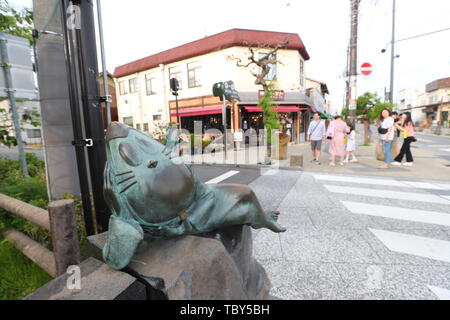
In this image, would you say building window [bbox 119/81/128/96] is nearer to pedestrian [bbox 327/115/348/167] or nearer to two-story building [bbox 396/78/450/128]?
pedestrian [bbox 327/115/348/167]

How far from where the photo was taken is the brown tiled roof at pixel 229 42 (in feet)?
53.3

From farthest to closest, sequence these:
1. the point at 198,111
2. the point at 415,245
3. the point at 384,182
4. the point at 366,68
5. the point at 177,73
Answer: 1. the point at 177,73
2. the point at 198,111
3. the point at 366,68
4. the point at 384,182
5. the point at 415,245

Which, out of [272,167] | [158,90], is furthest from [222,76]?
[272,167]

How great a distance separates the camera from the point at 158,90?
2047 cm

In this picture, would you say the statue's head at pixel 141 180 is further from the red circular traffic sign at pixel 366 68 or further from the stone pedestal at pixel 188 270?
the red circular traffic sign at pixel 366 68

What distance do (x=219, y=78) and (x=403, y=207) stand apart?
15257mm

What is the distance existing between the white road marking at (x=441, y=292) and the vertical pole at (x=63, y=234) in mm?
3054

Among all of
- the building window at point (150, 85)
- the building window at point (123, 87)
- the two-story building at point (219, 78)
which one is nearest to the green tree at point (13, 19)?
the two-story building at point (219, 78)

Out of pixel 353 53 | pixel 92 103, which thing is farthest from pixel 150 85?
pixel 92 103

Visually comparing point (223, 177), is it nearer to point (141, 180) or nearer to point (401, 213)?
point (401, 213)

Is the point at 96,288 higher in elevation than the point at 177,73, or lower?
lower

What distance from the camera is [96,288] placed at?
4.81ft

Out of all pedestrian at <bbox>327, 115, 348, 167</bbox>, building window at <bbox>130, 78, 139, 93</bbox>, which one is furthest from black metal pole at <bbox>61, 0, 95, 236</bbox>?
building window at <bbox>130, 78, 139, 93</bbox>
